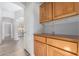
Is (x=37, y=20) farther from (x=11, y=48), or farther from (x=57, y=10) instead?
(x=11, y=48)

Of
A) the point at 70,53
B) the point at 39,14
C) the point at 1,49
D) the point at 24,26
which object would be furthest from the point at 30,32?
the point at 70,53

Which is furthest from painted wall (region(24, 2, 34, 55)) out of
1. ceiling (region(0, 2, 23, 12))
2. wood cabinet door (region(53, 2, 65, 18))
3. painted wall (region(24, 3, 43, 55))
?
wood cabinet door (region(53, 2, 65, 18))

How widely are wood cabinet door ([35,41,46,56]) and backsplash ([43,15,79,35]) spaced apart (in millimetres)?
163

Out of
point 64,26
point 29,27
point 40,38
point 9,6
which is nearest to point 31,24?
point 29,27

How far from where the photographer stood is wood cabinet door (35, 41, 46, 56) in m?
1.29

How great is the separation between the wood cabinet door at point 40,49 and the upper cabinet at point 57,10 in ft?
0.89

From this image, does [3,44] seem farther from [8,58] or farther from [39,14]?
[39,14]

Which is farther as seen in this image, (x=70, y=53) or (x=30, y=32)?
(x=30, y=32)

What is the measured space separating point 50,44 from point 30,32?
252 mm

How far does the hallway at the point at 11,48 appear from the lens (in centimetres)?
122

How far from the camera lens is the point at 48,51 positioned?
1.26 metres

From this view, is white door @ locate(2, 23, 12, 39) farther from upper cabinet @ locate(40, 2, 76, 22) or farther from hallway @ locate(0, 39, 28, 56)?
upper cabinet @ locate(40, 2, 76, 22)

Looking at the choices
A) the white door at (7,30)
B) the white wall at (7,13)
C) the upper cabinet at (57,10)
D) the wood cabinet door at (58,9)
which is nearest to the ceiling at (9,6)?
the white wall at (7,13)

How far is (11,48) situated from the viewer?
1.25 metres
